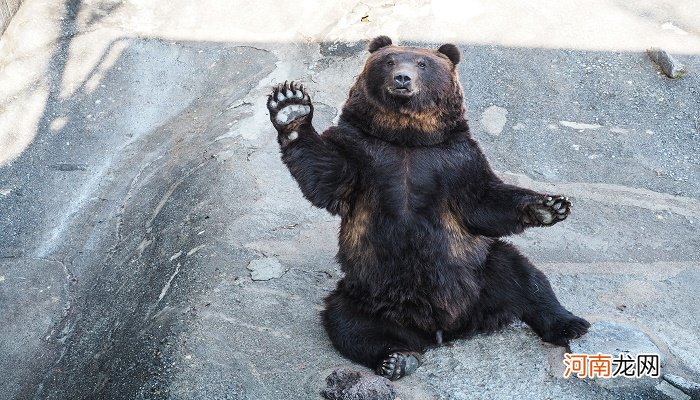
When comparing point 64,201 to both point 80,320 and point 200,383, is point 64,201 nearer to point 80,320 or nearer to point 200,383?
→ point 80,320

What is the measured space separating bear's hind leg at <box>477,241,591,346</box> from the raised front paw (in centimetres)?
49

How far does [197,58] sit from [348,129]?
4.91 meters

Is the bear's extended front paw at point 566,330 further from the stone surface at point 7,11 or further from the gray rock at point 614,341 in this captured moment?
the stone surface at point 7,11

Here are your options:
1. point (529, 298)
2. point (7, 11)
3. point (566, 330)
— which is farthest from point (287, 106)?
point (7, 11)

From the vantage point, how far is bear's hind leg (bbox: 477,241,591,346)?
5172mm

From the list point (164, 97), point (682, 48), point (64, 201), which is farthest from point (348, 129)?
point (682, 48)

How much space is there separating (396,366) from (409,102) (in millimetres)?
1551

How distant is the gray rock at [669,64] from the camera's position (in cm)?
854

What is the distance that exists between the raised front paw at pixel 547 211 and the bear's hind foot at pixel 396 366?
1.08 metres

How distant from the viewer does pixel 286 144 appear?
4.78m

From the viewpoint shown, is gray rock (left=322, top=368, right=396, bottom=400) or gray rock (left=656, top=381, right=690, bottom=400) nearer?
gray rock (left=322, top=368, right=396, bottom=400)

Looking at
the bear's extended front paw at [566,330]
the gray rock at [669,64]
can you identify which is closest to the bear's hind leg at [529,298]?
the bear's extended front paw at [566,330]

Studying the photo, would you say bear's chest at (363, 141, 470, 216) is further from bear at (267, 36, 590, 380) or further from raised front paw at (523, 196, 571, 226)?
raised front paw at (523, 196, 571, 226)

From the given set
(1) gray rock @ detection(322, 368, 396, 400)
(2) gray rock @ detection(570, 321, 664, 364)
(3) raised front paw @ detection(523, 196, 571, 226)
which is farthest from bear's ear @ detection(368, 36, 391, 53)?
(2) gray rock @ detection(570, 321, 664, 364)
